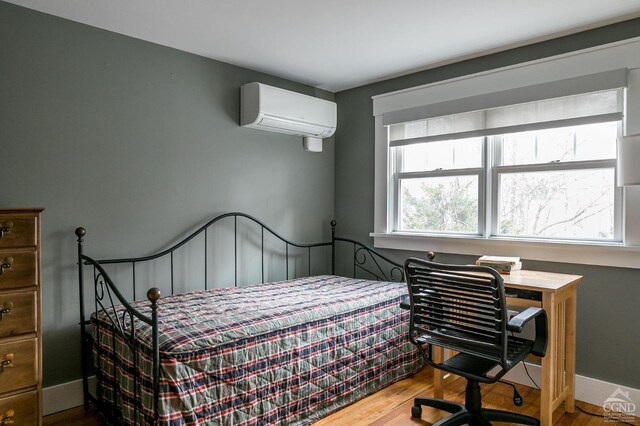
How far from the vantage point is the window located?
251cm

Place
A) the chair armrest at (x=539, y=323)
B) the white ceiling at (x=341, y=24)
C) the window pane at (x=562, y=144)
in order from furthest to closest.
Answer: the window pane at (x=562, y=144) < the white ceiling at (x=341, y=24) < the chair armrest at (x=539, y=323)

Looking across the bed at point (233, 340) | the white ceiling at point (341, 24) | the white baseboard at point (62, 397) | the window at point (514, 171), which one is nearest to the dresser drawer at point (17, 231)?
the bed at point (233, 340)

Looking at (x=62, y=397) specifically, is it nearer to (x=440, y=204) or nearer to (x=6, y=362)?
(x=6, y=362)

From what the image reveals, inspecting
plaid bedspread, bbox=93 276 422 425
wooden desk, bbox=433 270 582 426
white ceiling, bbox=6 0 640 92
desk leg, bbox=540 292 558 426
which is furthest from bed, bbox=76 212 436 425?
white ceiling, bbox=6 0 640 92

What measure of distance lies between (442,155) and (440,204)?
0.37 m

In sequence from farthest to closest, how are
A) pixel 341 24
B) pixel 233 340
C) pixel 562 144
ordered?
1. pixel 562 144
2. pixel 341 24
3. pixel 233 340

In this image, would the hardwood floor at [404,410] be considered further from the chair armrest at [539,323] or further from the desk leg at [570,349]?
the chair armrest at [539,323]

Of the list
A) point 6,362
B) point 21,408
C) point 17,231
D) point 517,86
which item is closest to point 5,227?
point 17,231

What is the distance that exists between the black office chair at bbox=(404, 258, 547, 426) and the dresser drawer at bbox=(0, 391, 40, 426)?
174 cm

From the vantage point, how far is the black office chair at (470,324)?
1807mm

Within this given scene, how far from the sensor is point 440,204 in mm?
Result: 3252

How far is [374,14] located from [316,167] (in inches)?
64.2

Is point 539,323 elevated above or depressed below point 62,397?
above

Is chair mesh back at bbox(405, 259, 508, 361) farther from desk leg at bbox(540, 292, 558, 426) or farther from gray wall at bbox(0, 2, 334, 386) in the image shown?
gray wall at bbox(0, 2, 334, 386)
